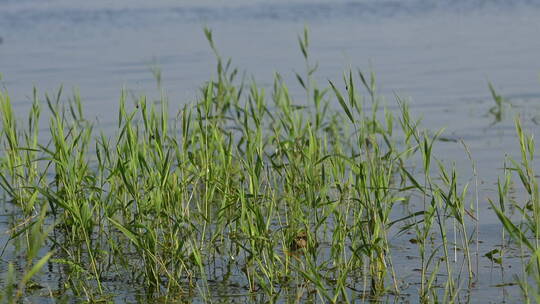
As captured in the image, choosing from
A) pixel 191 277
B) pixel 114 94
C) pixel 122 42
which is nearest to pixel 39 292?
pixel 191 277

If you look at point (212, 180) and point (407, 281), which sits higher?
point (212, 180)

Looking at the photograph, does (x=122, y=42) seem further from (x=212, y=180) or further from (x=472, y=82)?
(x=212, y=180)

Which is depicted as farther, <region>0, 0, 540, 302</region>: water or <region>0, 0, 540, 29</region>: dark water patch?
<region>0, 0, 540, 29</region>: dark water patch

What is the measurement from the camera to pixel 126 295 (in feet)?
14.3

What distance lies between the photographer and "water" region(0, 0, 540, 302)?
Result: 30.6 ft

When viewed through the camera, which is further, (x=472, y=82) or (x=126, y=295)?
(x=472, y=82)

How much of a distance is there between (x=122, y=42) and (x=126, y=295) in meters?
14.7

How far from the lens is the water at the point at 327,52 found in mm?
9328

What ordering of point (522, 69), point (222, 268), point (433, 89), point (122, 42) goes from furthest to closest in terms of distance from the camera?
point (122, 42)
point (522, 69)
point (433, 89)
point (222, 268)

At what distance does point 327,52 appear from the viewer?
48.5ft

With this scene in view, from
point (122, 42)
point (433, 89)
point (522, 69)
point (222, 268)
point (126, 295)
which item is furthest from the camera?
point (122, 42)

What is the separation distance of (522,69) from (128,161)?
8415mm

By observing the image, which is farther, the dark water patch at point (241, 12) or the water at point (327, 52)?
the dark water patch at point (241, 12)

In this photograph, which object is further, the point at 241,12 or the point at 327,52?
the point at 241,12
